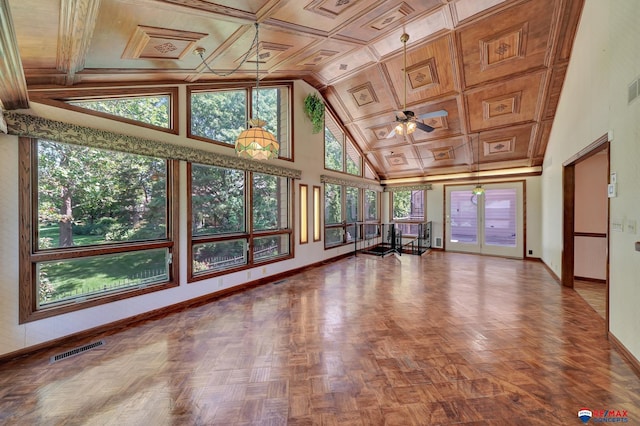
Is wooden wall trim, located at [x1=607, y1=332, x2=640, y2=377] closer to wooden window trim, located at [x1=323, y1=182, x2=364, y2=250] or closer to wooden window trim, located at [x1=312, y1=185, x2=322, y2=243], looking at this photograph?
wooden window trim, located at [x1=312, y1=185, x2=322, y2=243]

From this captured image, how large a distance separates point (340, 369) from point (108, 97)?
4234mm

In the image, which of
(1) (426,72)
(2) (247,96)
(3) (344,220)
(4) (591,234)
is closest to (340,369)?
(2) (247,96)

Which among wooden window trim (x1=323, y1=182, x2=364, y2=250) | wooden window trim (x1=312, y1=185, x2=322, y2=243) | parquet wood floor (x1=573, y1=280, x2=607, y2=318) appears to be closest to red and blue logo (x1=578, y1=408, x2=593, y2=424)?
parquet wood floor (x1=573, y1=280, x2=607, y2=318)

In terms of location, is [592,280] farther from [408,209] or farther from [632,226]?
[408,209]

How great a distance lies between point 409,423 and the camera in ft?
5.78

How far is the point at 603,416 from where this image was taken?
70.6 inches

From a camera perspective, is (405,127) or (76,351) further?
(405,127)

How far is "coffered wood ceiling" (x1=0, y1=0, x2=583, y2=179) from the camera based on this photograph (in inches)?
91.7

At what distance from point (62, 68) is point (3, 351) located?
2.90 metres

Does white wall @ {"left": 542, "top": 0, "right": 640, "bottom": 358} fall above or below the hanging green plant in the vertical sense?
below

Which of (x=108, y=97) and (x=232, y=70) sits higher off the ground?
(x=232, y=70)

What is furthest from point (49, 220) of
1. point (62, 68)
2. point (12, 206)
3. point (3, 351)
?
point (62, 68)

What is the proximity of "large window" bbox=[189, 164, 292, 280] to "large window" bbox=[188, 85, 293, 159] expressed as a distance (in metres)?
0.64

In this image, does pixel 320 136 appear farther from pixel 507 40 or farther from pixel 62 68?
pixel 62 68
